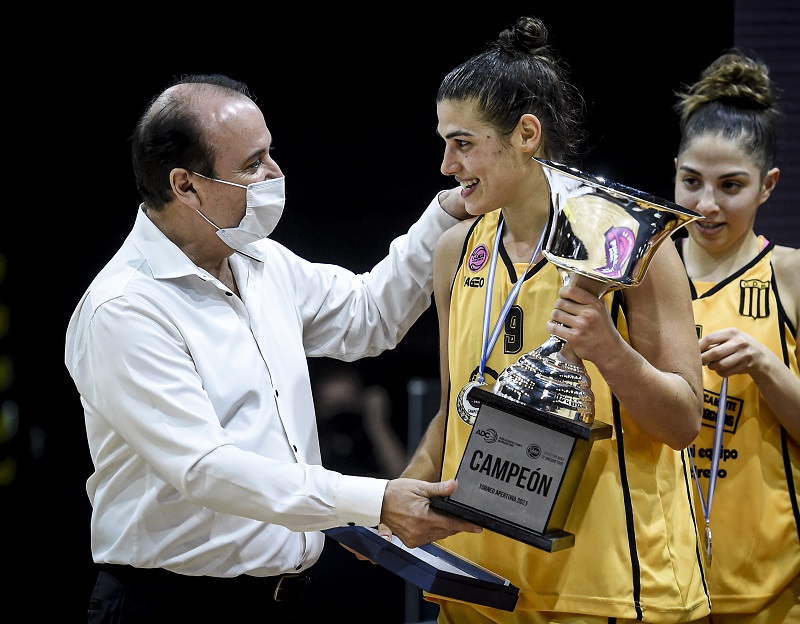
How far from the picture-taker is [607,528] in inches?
76.1

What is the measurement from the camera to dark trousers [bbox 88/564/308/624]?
7.23ft

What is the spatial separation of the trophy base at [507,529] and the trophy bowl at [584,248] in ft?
0.71

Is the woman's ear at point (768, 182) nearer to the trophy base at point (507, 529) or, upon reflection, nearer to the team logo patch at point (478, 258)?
the team logo patch at point (478, 258)

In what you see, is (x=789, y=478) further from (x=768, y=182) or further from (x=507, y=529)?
(x=507, y=529)

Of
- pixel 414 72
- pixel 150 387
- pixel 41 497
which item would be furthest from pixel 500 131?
pixel 41 497

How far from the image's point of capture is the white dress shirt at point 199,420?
205 cm

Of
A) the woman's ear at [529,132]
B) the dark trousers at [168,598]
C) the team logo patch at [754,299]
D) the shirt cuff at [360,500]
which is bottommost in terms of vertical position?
the dark trousers at [168,598]

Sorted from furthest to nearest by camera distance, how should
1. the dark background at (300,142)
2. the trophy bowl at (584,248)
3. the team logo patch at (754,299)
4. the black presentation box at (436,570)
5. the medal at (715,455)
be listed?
the dark background at (300,142)
the team logo patch at (754,299)
the medal at (715,455)
the black presentation box at (436,570)
the trophy bowl at (584,248)

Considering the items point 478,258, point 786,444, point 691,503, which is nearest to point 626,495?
point 691,503

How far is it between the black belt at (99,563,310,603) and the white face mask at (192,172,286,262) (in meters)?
0.73

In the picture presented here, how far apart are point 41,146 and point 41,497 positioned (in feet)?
3.79

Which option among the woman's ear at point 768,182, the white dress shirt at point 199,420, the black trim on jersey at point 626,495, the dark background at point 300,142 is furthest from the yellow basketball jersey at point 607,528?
the dark background at point 300,142

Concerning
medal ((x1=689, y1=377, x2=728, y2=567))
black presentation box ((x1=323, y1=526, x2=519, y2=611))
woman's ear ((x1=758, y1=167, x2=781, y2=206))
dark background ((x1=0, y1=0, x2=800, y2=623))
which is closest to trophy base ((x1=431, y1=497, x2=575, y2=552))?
black presentation box ((x1=323, y1=526, x2=519, y2=611))

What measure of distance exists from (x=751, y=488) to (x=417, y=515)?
972 millimetres
